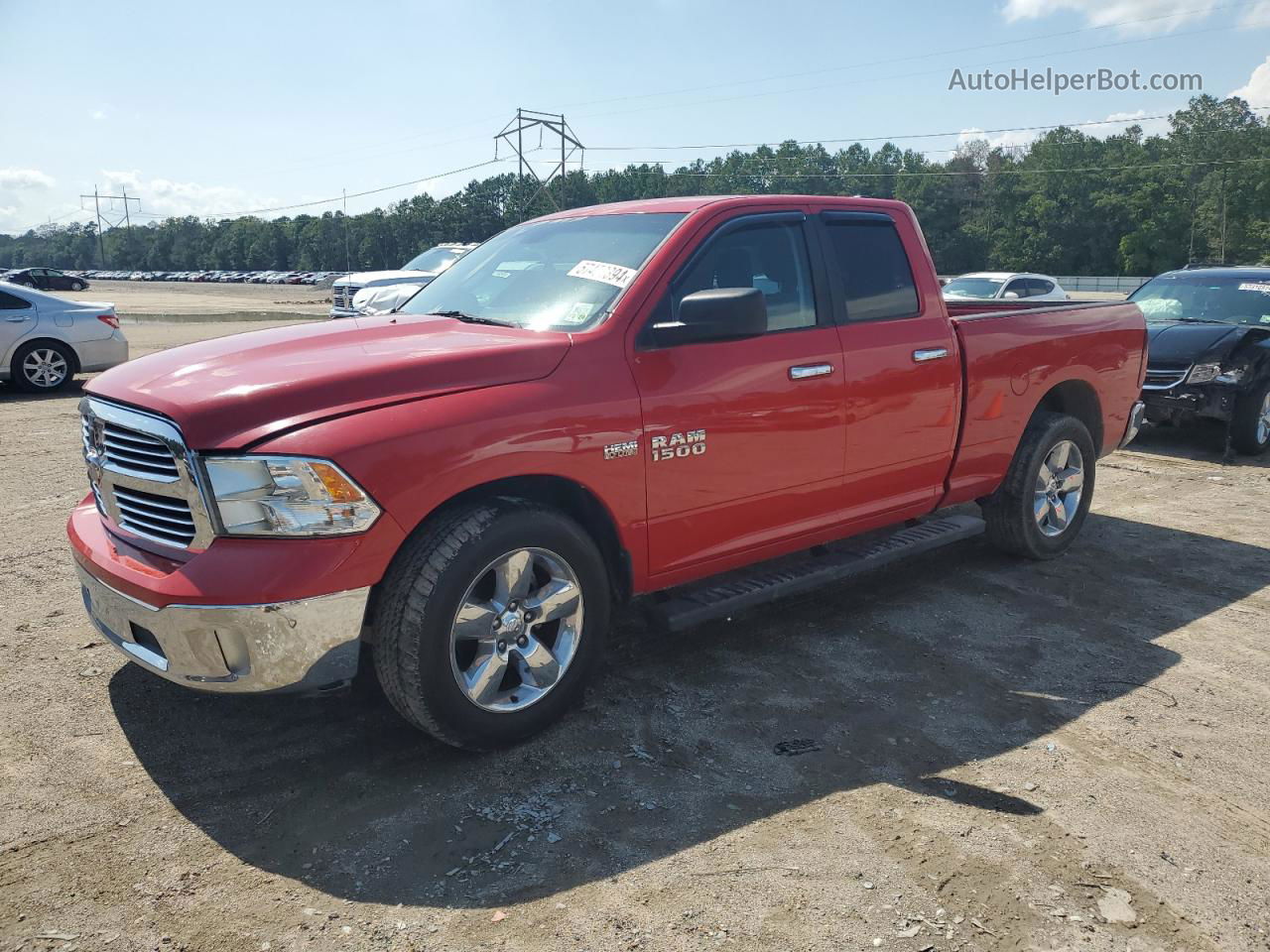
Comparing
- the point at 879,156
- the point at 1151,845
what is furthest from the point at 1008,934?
the point at 879,156

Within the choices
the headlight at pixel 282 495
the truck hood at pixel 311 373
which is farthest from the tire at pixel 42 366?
the headlight at pixel 282 495

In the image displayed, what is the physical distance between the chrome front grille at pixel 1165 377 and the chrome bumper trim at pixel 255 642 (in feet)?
27.6

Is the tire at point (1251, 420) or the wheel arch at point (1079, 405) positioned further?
the tire at point (1251, 420)

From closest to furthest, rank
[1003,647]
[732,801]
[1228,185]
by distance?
[732,801] < [1003,647] < [1228,185]

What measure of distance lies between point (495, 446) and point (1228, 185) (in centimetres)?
8767

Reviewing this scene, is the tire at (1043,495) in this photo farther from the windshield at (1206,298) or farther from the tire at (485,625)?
the windshield at (1206,298)

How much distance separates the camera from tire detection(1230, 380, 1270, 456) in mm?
8805

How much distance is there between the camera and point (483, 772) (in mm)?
3322

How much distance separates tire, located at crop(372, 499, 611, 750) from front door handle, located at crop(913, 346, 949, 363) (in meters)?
2.06

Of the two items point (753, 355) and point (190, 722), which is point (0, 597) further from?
point (753, 355)

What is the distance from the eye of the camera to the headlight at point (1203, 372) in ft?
29.1

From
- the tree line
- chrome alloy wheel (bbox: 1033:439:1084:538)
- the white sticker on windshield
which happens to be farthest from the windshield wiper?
the tree line

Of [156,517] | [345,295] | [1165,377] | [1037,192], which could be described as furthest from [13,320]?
[1037,192]

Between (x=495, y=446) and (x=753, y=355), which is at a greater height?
(x=753, y=355)
